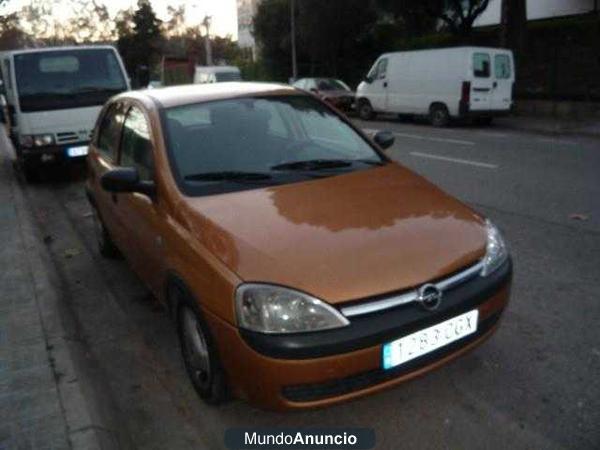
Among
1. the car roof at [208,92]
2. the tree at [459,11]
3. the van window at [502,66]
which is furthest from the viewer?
the tree at [459,11]

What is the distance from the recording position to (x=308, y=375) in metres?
2.60

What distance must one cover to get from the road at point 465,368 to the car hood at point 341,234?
780 millimetres

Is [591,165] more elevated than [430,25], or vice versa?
[430,25]

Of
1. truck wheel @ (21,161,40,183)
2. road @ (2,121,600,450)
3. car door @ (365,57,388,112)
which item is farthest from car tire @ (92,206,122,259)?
car door @ (365,57,388,112)

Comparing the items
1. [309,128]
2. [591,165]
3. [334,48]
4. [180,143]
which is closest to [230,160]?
[180,143]

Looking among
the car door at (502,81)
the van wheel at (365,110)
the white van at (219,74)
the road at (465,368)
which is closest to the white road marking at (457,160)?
the road at (465,368)

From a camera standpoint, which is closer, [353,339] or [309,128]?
[353,339]

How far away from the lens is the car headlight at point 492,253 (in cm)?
307

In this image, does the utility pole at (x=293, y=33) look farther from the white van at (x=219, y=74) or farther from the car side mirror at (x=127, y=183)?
the car side mirror at (x=127, y=183)

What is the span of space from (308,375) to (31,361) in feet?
6.08

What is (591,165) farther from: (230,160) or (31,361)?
(31,361)

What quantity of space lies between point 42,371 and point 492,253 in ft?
8.29

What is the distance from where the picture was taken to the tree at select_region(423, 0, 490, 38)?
Result: 21562 millimetres

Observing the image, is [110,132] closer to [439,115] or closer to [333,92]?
[439,115]
